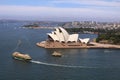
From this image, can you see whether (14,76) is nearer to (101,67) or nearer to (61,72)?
(61,72)

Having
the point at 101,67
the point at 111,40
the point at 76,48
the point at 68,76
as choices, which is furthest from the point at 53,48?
the point at 68,76

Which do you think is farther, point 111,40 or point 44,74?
point 111,40

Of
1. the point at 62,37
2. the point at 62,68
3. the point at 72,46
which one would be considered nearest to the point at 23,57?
the point at 62,68

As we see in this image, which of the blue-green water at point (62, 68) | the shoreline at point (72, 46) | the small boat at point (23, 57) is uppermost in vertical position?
the small boat at point (23, 57)

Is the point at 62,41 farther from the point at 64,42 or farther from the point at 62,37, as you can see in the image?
the point at 62,37

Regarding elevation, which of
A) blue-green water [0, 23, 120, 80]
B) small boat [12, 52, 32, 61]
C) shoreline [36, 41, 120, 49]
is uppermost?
small boat [12, 52, 32, 61]

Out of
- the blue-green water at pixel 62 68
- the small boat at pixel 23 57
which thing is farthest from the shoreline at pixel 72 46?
the small boat at pixel 23 57

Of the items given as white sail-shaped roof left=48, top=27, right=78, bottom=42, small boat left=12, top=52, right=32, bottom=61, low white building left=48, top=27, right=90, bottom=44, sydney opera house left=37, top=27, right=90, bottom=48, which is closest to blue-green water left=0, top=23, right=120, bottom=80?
small boat left=12, top=52, right=32, bottom=61

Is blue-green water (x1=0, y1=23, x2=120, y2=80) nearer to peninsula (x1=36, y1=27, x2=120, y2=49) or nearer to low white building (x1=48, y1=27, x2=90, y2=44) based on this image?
peninsula (x1=36, y1=27, x2=120, y2=49)

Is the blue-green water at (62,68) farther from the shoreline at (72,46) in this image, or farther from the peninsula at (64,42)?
the peninsula at (64,42)

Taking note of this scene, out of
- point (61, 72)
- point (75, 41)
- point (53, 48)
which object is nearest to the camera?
point (61, 72)

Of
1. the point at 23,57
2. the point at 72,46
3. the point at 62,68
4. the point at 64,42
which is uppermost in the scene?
the point at 23,57
